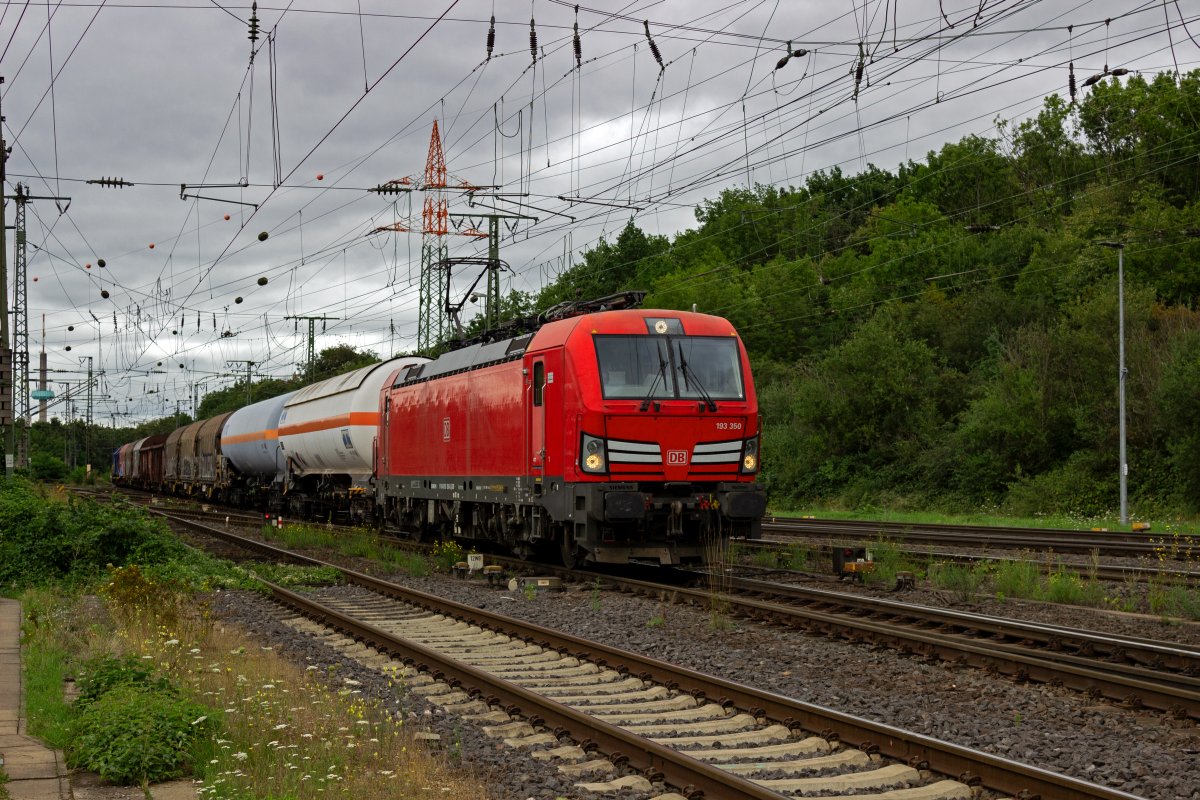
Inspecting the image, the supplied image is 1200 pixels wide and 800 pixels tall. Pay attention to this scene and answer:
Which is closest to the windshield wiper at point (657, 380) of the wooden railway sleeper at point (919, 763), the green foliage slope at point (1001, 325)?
the wooden railway sleeper at point (919, 763)

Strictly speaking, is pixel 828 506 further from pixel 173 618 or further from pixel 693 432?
pixel 173 618

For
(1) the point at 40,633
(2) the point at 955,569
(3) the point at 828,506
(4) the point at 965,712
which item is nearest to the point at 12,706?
(1) the point at 40,633

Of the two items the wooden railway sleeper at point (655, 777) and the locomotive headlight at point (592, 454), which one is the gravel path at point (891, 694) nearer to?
the wooden railway sleeper at point (655, 777)

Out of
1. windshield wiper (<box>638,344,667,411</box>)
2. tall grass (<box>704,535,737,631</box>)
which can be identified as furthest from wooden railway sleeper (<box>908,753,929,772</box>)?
windshield wiper (<box>638,344,667,411</box>)

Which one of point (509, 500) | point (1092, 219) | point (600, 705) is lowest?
point (600, 705)

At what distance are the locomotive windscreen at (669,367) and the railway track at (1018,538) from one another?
549 centimetres

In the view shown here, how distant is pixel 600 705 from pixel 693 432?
7.90m

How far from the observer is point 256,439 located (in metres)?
40.8

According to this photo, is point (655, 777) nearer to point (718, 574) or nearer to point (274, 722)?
point (274, 722)

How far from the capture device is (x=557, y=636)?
38.8ft

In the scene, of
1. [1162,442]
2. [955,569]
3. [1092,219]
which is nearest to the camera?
[955,569]

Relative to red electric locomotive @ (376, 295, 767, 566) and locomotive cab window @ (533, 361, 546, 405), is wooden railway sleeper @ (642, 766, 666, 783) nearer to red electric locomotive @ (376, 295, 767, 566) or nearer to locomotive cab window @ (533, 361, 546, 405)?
red electric locomotive @ (376, 295, 767, 566)

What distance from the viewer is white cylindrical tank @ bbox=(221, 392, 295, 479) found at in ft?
127

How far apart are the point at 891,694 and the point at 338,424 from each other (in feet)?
76.4
